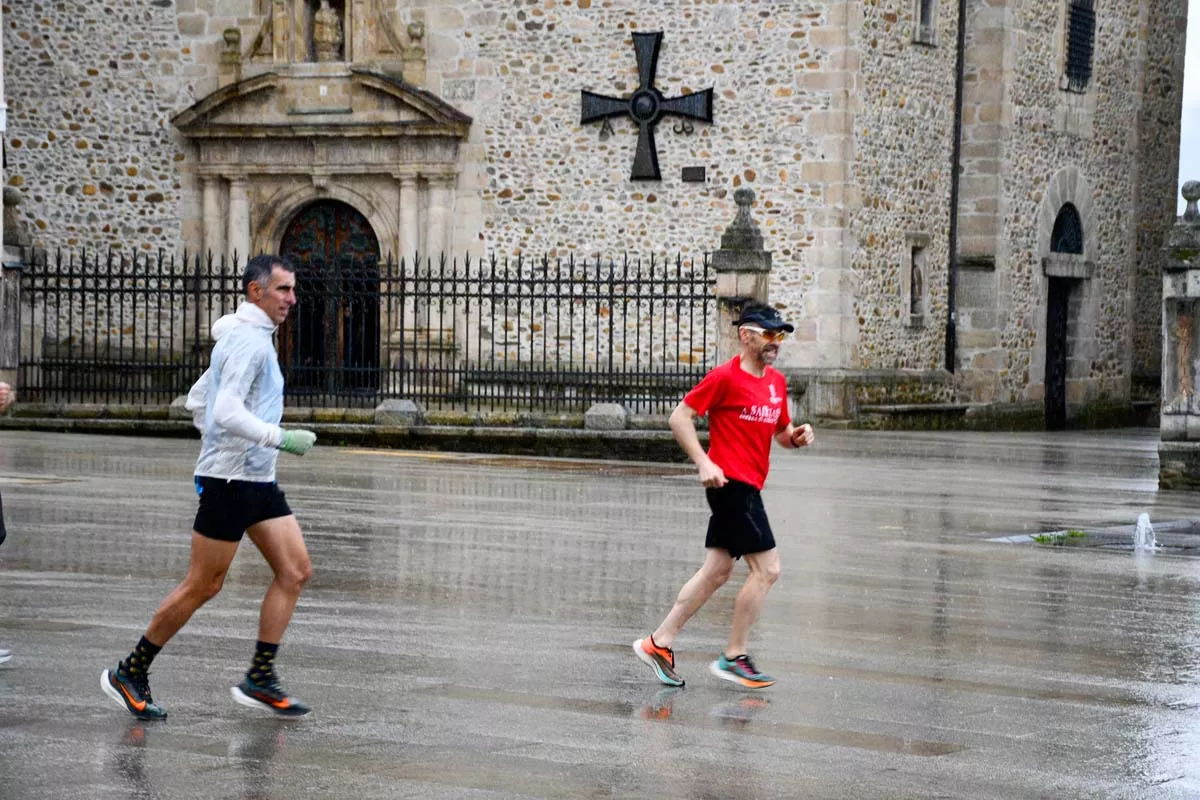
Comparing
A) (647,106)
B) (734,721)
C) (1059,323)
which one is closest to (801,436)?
(734,721)

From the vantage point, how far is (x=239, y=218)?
3041cm

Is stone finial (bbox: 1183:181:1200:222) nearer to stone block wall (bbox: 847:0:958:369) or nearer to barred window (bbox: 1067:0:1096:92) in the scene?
stone block wall (bbox: 847:0:958:369)

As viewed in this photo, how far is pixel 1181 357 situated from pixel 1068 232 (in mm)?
14572

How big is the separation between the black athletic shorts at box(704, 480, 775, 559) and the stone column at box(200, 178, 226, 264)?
22.7 metres

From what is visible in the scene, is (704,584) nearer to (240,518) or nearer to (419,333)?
(240,518)

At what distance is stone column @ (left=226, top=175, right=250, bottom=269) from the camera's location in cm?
3041

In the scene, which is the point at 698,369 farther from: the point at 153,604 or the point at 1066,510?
the point at 153,604

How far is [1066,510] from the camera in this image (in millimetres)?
17281

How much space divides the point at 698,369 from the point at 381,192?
597 cm

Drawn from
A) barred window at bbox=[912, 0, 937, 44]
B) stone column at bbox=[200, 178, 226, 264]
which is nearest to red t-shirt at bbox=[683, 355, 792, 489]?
barred window at bbox=[912, 0, 937, 44]

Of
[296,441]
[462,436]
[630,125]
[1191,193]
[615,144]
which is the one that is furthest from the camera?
[615,144]

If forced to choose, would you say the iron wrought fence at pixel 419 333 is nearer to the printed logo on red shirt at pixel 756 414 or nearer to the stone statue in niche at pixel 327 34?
the stone statue in niche at pixel 327 34

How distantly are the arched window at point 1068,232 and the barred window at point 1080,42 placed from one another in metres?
1.91

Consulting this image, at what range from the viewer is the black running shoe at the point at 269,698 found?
7543 mm
